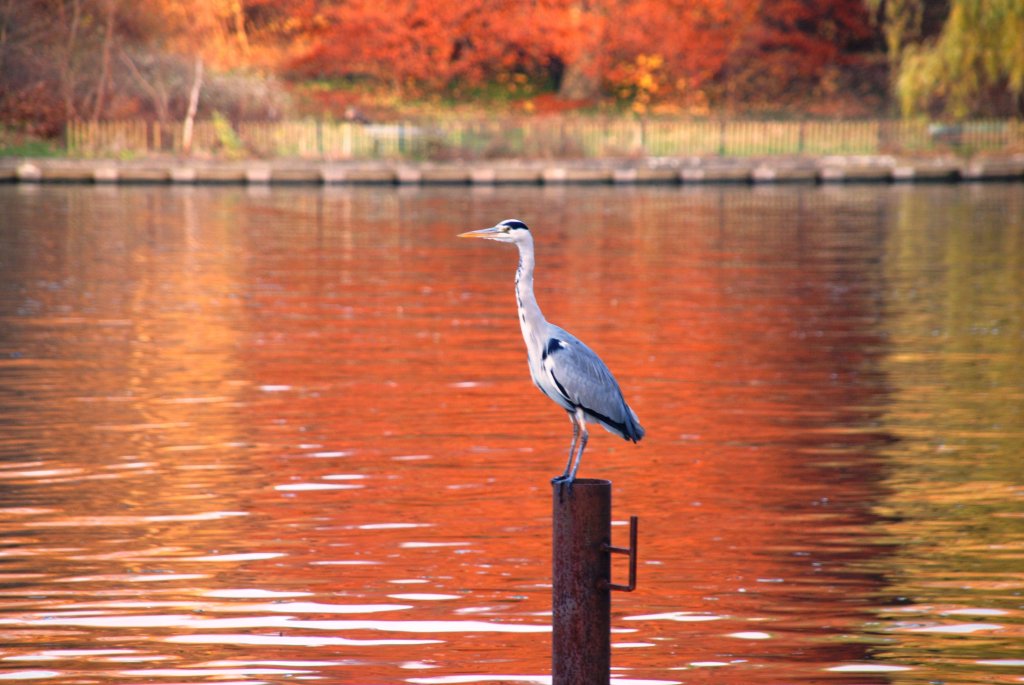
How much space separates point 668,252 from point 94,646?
76.5 feet

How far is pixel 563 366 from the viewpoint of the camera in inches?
309

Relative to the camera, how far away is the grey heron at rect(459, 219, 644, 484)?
7.85 metres

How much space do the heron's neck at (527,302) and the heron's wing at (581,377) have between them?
8 cm

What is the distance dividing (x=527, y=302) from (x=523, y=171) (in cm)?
4615

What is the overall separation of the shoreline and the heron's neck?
45.3 meters

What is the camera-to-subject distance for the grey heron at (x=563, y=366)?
309 inches

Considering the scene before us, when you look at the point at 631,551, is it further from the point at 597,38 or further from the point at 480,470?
the point at 597,38

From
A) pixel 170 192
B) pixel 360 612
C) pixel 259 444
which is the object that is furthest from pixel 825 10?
pixel 360 612

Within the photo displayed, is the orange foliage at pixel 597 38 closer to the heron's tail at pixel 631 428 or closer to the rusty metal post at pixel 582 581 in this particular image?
the heron's tail at pixel 631 428

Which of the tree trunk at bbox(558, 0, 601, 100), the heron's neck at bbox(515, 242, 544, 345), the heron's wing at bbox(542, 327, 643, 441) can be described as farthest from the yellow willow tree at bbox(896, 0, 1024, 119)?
the heron's wing at bbox(542, 327, 643, 441)

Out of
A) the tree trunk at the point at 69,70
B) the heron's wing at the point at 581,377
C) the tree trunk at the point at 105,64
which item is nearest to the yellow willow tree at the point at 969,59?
the tree trunk at the point at 105,64

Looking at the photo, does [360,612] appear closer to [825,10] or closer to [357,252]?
[357,252]

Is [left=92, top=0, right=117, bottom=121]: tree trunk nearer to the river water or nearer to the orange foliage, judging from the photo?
the orange foliage

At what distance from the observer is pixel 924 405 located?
16.0 metres
